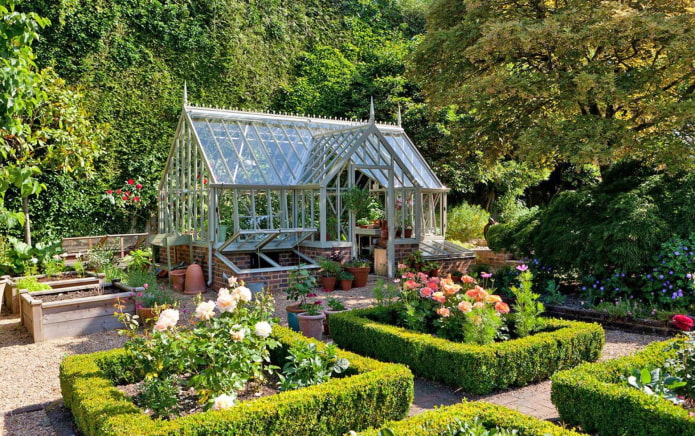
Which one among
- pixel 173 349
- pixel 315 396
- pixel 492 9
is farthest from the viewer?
pixel 492 9

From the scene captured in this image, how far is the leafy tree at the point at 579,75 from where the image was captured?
8266mm

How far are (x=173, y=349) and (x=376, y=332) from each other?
2580mm

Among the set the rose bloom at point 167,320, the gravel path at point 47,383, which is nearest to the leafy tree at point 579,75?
the gravel path at point 47,383

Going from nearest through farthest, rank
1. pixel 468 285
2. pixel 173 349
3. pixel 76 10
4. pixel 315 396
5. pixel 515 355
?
pixel 315 396
pixel 173 349
pixel 515 355
pixel 468 285
pixel 76 10

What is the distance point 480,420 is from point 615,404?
1123 millimetres

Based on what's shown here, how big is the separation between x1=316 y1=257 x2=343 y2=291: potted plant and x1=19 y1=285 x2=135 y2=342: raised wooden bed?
4.13 metres

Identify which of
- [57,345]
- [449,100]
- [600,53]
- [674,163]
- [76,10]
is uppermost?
[76,10]

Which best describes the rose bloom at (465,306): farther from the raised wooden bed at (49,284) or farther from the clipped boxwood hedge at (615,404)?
the raised wooden bed at (49,284)

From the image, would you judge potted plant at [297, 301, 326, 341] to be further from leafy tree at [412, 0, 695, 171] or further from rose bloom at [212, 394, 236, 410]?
leafy tree at [412, 0, 695, 171]

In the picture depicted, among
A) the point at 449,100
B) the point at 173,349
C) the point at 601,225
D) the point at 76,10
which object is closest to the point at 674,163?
the point at 601,225

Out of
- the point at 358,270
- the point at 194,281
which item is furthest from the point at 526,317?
the point at 194,281

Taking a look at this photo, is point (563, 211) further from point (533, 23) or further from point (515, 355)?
point (515, 355)

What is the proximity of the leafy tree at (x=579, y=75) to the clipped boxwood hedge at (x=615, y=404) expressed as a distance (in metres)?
4.66

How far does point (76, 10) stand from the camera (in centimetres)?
1681
